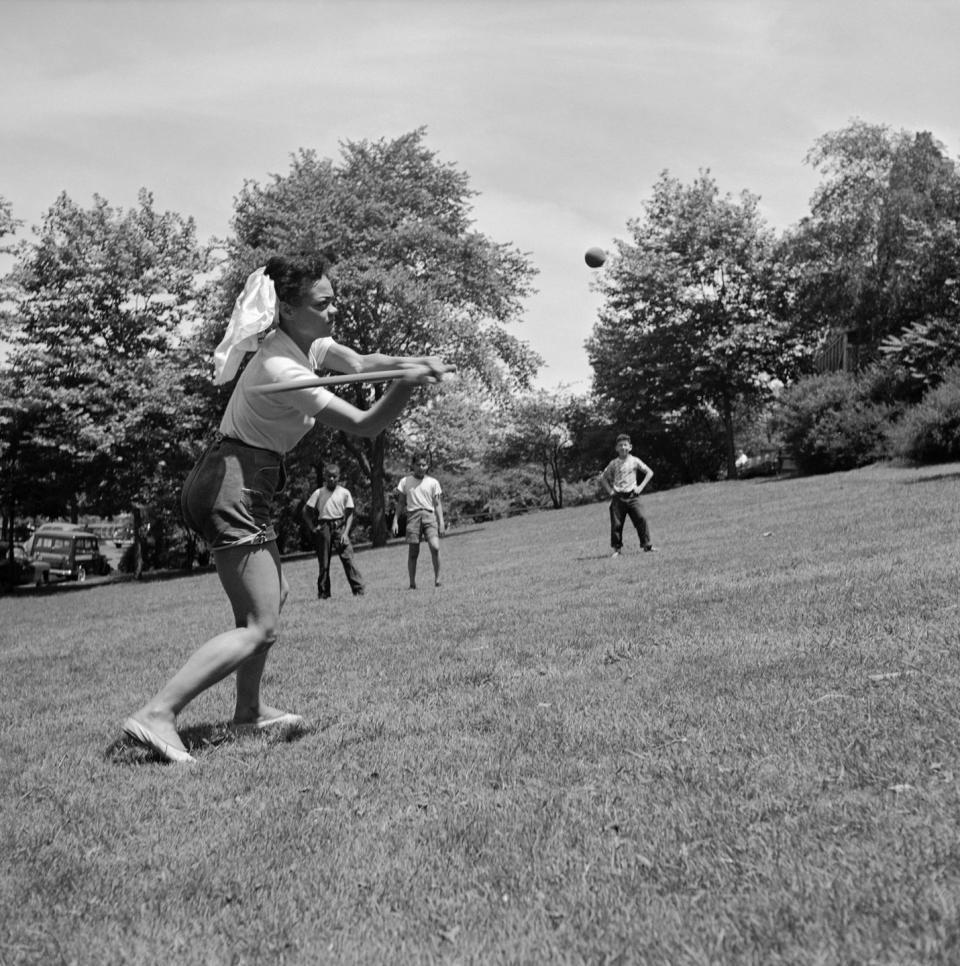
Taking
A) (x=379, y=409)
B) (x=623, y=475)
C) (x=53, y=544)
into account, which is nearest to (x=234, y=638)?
(x=379, y=409)

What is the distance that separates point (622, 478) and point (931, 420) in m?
15.3

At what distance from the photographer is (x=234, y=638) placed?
4.59m

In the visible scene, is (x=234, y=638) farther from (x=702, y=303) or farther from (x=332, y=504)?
(x=702, y=303)

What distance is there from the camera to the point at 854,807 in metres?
3.12

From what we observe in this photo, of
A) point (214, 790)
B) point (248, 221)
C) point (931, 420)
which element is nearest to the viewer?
point (214, 790)

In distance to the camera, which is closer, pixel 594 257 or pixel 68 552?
pixel 594 257

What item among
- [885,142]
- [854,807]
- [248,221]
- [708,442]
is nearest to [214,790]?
[854,807]

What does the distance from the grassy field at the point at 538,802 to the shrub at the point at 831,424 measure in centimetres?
2665

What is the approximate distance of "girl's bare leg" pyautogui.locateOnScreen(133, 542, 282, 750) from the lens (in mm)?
4479

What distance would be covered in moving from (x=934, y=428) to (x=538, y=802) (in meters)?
27.5

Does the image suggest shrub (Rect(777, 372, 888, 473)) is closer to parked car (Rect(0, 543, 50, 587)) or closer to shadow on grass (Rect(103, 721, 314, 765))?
shadow on grass (Rect(103, 721, 314, 765))

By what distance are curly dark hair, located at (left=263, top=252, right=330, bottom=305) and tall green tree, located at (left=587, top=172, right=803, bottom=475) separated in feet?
131

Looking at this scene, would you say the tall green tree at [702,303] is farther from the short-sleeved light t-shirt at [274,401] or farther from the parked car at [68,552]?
the short-sleeved light t-shirt at [274,401]

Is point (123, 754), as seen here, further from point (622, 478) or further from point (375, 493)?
point (375, 493)
